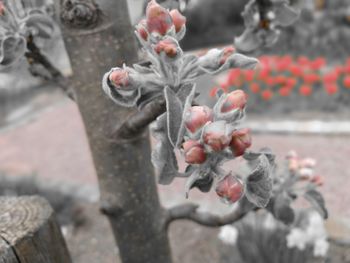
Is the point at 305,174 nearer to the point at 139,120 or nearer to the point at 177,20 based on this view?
the point at 139,120

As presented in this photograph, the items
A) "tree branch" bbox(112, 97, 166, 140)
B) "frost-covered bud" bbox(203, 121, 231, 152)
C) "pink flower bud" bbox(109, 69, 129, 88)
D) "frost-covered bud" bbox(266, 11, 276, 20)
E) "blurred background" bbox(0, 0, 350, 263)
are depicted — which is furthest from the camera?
"blurred background" bbox(0, 0, 350, 263)

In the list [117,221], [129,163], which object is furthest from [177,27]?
[117,221]

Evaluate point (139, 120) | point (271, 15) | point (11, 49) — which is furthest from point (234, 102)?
point (271, 15)

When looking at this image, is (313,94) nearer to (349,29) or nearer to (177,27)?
(349,29)

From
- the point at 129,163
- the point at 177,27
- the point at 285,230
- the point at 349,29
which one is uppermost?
the point at 177,27

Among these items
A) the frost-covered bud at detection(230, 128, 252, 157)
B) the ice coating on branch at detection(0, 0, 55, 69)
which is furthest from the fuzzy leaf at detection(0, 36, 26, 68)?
the frost-covered bud at detection(230, 128, 252, 157)

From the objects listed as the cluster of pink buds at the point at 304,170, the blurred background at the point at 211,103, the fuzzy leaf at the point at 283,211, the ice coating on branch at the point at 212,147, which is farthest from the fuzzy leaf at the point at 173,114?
the cluster of pink buds at the point at 304,170

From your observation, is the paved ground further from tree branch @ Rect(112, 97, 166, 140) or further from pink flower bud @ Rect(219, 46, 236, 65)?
pink flower bud @ Rect(219, 46, 236, 65)
